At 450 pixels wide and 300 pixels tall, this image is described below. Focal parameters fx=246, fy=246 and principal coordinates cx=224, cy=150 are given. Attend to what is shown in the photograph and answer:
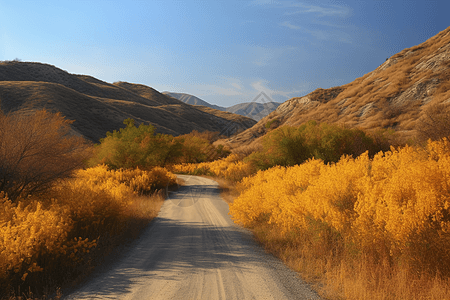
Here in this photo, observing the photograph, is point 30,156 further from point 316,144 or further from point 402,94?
point 402,94

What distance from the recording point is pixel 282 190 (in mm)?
9383

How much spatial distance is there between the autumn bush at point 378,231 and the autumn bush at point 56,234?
5.11 meters

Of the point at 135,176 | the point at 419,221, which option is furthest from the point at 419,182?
the point at 135,176

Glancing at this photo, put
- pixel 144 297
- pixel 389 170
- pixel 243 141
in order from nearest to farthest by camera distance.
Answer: pixel 144 297
pixel 389 170
pixel 243 141

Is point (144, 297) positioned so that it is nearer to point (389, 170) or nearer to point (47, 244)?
point (47, 244)

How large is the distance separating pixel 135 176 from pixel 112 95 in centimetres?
14031

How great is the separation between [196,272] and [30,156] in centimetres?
591

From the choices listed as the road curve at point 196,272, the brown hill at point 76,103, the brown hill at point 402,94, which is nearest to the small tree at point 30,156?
the road curve at point 196,272

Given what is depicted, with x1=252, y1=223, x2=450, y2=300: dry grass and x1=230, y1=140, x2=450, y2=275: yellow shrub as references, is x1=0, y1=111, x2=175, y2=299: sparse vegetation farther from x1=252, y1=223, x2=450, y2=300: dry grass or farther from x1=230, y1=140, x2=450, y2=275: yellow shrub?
x1=230, y1=140, x2=450, y2=275: yellow shrub

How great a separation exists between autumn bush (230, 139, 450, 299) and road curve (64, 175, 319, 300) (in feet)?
2.47

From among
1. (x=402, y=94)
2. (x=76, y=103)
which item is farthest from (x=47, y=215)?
(x=76, y=103)

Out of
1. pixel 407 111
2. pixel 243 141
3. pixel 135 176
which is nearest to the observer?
pixel 135 176

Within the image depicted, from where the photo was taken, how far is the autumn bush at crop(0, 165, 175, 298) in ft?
15.4

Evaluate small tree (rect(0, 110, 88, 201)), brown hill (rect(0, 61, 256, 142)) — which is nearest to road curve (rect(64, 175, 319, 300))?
small tree (rect(0, 110, 88, 201))
